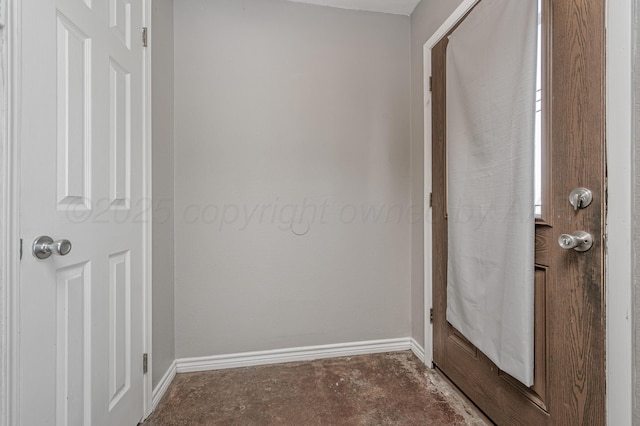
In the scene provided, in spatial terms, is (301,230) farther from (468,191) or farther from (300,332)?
(468,191)

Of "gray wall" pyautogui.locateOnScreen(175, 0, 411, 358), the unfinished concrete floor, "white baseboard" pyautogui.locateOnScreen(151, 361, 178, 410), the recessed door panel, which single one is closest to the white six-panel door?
the recessed door panel

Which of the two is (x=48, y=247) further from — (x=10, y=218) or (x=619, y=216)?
(x=619, y=216)

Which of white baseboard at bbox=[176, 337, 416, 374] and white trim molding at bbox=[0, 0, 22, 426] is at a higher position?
white trim molding at bbox=[0, 0, 22, 426]

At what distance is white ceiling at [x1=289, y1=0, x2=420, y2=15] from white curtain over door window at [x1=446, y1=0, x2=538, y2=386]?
61 cm

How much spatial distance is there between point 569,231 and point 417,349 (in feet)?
4.55

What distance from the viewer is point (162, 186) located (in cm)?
169

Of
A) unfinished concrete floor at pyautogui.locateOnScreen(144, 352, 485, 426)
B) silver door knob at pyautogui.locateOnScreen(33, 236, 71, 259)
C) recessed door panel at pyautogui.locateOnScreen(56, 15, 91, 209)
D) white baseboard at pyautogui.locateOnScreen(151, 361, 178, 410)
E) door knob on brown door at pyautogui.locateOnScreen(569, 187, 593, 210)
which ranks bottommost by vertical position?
unfinished concrete floor at pyautogui.locateOnScreen(144, 352, 485, 426)

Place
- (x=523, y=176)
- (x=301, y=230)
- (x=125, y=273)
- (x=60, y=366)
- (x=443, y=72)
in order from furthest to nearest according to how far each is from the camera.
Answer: (x=301, y=230)
(x=443, y=72)
(x=125, y=273)
(x=523, y=176)
(x=60, y=366)

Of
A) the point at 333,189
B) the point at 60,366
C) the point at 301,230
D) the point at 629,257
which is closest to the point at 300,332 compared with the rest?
the point at 301,230

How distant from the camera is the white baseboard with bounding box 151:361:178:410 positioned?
1.55m

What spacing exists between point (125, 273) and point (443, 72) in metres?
2.01

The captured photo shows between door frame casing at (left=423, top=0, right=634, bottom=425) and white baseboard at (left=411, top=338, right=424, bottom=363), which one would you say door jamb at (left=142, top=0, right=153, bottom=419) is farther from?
door frame casing at (left=423, top=0, right=634, bottom=425)

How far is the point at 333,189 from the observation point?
2.03 meters

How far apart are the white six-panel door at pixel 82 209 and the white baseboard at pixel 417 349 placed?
1664 millimetres
